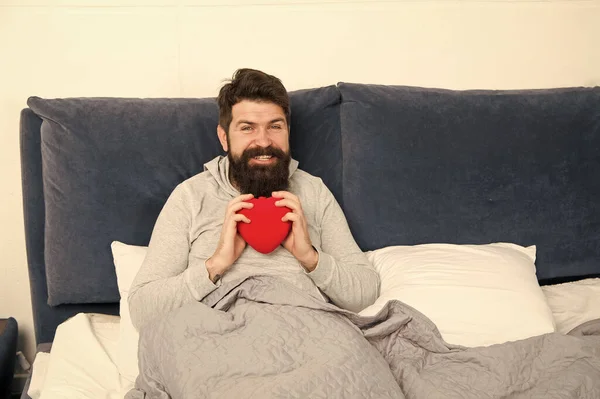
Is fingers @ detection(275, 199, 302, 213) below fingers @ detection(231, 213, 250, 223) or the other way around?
the other way around

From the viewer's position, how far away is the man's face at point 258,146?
208 centimetres

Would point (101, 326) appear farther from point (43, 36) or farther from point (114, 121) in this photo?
point (43, 36)

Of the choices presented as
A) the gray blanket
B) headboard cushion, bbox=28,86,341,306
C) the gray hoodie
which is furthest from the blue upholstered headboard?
the gray blanket

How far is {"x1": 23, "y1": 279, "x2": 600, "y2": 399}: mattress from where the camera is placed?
6.07 feet

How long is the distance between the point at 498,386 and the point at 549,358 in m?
0.17

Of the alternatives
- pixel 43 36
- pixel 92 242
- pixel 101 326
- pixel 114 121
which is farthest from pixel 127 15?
pixel 101 326

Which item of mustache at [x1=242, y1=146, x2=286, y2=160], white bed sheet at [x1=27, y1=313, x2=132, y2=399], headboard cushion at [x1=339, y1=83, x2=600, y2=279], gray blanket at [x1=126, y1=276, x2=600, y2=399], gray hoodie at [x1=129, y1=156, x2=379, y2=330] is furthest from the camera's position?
headboard cushion at [x1=339, y1=83, x2=600, y2=279]

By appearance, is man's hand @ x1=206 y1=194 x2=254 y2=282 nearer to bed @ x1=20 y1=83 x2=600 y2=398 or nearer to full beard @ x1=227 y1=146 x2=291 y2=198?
full beard @ x1=227 y1=146 x2=291 y2=198

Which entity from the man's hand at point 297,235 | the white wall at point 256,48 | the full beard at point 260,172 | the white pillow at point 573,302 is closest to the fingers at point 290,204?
the man's hand at point 297,235

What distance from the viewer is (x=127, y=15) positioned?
2.41 metres

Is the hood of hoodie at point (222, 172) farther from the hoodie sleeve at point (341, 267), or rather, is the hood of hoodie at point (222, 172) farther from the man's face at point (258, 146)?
the hoodie sleeve at point (341, 267)

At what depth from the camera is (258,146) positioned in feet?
6.81

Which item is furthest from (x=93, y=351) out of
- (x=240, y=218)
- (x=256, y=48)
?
(x=256, y=48)

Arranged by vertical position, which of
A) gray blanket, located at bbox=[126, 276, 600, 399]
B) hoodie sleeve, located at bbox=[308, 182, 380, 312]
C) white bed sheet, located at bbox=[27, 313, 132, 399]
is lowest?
white bed sheet, located at bbox=[27, 313, 132, 399]
